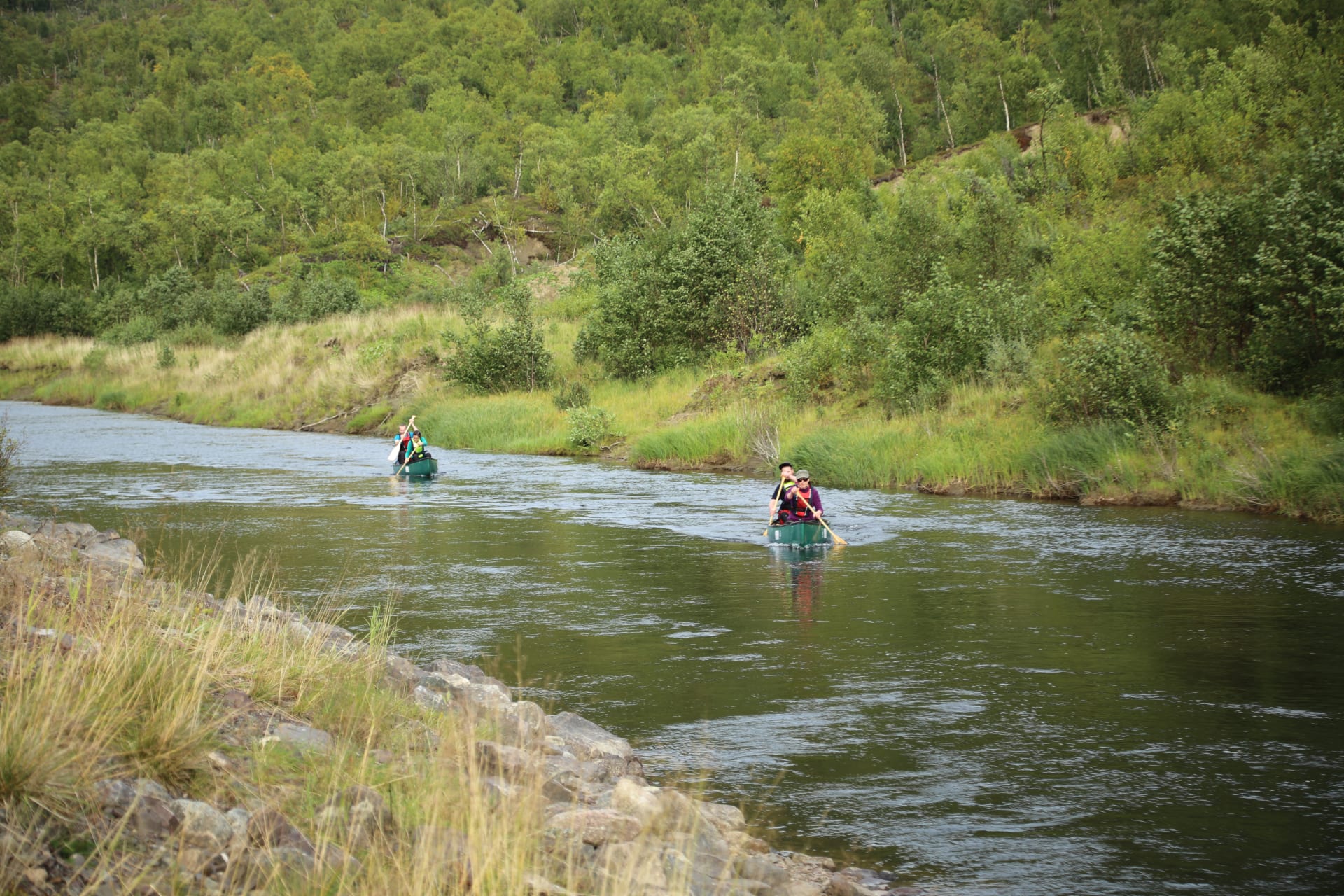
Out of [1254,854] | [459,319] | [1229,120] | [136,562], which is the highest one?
[1229,120]

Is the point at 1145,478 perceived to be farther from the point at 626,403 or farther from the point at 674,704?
the point at 626,403

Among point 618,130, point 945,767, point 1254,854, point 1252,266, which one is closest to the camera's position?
point 1254,854

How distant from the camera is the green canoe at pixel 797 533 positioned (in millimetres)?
19453

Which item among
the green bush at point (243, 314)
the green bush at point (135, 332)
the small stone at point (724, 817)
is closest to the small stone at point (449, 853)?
the small stone at point (724, 817)

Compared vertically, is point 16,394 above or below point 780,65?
below

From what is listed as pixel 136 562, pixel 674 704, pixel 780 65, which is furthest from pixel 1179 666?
pixel 780 65

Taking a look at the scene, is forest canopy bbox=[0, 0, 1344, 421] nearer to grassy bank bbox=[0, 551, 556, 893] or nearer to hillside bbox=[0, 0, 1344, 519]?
hillside bbox=[0, 0, 1344, 519]

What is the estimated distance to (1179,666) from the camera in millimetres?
12016

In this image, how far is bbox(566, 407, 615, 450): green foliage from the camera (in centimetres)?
3653

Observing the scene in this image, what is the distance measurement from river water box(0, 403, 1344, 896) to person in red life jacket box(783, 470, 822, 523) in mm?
764

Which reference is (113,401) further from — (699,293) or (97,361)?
(699,293)

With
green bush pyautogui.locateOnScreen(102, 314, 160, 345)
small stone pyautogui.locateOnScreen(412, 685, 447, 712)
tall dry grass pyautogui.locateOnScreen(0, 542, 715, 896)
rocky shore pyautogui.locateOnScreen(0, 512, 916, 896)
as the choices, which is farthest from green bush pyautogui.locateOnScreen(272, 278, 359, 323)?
tall dry grass pyautogui.locateOnScreen(0, 542, 715, 896)

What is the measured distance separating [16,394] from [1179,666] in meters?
70.6

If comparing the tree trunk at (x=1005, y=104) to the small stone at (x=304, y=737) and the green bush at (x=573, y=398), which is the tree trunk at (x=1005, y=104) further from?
the small stone at (x=304, y=737)
